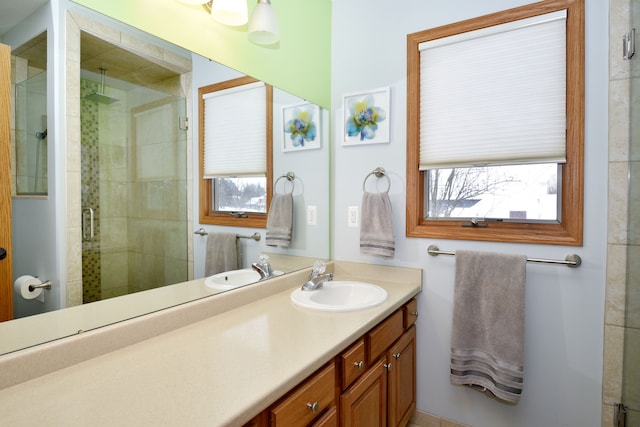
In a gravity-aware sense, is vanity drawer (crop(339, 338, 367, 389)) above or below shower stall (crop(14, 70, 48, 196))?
below

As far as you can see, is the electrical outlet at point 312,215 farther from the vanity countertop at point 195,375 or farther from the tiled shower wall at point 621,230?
the tiled shower wall at point 621,230

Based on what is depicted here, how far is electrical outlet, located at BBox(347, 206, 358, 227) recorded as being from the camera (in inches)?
79.5

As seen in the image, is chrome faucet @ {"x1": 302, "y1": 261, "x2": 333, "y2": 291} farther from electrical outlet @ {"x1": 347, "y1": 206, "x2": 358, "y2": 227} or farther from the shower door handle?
the shower door handle

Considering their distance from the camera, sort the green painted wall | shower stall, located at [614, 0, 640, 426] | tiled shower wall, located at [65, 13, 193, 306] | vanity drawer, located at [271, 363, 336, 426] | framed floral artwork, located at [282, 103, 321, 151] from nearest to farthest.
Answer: vanity drawer, located at [271, 363, 336, 426]
tiled shower wall, located at [65, 13, 193, 306]
the green painted wall
shower stall, located at [614, 0, 640, 426]
framed floral artwork, located at [282, 103, 321, 151]

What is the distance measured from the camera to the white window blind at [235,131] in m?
1.38

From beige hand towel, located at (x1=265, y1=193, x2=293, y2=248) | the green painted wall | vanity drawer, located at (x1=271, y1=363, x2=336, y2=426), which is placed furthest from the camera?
beige hand towel, located at (x1=265, y1=193, x2=293, y2=248)

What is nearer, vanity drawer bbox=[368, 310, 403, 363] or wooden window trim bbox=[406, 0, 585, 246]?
vanity drawer bbox=[368, 310, 403, 363]

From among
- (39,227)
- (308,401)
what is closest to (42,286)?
(39,227)

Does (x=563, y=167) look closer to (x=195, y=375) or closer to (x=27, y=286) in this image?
(x=195, y=375)

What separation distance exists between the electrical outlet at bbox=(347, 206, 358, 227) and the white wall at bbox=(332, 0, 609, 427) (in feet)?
0.09

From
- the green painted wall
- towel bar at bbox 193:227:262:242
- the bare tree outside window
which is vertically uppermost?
the green painted wall

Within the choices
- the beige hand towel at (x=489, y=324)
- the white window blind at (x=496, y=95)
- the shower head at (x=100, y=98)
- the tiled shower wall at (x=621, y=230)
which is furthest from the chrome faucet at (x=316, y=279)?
the tiled shower wall at (x=621, y=230)

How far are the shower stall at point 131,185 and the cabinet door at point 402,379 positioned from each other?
0.99 meters

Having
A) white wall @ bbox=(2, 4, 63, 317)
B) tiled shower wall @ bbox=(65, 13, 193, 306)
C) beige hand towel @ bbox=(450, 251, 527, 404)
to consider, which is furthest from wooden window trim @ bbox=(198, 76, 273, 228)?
beige hand towel @ bbox=(450, 251, 527, 404)
